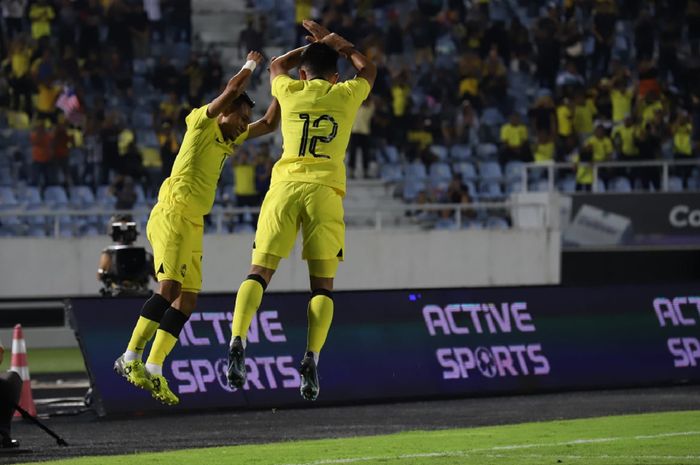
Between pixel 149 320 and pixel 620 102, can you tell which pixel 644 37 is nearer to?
pixel 620 102

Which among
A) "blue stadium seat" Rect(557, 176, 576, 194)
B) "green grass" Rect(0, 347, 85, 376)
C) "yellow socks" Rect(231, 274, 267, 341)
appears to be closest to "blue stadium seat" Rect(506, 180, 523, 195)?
"blue stadium seat" Rect(557, 176, 576, 194)

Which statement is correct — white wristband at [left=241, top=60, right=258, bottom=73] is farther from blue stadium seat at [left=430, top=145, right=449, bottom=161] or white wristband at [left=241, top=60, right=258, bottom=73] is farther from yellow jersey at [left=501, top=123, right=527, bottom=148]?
yellow jersey at [left=501, top=123, right=527, bottom=148]

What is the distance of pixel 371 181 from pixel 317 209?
18.1 m

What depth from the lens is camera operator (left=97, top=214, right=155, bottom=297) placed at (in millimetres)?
17000

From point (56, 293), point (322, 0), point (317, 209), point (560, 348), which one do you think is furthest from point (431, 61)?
point (317, 209)

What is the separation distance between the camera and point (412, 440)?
13445 mm

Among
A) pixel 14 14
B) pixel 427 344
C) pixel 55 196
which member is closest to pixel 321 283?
pixel 427 344

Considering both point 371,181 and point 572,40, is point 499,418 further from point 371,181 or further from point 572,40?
point 572,40

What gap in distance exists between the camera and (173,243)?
11.8m

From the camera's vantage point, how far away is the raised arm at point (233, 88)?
1104cm

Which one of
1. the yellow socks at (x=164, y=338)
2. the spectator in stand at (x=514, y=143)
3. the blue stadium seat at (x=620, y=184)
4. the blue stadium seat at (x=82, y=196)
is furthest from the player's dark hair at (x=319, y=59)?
the spectator in stand at (x=514, y=143)

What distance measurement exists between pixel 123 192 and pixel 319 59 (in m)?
16.6

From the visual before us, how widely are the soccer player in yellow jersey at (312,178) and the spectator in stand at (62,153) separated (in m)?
17.3

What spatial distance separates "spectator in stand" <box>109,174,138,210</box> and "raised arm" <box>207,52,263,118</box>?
1569cm
